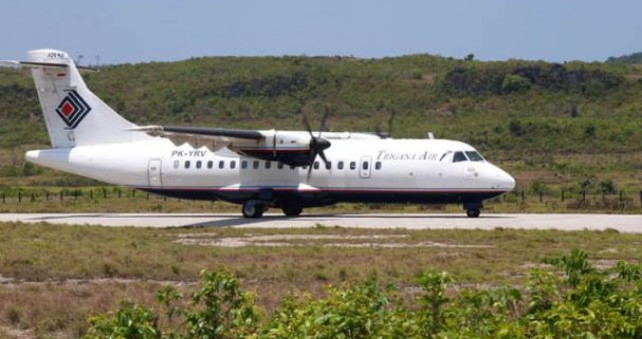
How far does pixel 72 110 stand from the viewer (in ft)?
124

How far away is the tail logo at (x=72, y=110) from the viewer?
1491 inches

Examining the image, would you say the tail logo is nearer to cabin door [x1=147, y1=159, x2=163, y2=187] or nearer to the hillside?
cabin door [x1=147, y1=159, x2=163, y2=187]

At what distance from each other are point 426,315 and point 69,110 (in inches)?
1192

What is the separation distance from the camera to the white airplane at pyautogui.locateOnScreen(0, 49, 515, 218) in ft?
114

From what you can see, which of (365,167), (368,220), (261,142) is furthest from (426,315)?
(261,142)

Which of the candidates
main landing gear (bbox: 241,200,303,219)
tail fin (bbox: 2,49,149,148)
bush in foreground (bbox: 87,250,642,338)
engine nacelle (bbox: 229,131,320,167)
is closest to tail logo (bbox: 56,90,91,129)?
tail fin (bbox: 2,49,149,148)

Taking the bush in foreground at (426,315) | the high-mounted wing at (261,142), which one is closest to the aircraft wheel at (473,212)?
the high-mounted wing at (261,142)

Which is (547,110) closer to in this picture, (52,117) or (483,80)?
(483,80)

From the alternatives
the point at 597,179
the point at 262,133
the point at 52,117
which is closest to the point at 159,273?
the point at 262,133

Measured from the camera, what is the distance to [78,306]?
16.8 meters

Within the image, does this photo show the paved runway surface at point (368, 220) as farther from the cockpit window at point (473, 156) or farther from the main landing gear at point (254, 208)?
the cockpit window at point (473, 156)

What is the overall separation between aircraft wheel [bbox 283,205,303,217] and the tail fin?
6.05 meters

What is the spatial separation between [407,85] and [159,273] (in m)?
85.2

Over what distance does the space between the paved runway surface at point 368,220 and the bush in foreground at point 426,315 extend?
21.0 metres
